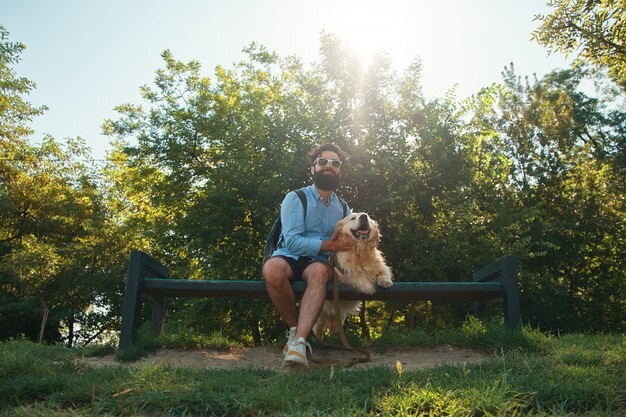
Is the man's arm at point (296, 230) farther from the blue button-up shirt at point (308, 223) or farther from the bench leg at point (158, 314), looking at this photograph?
the bench leg at point (158, 314)

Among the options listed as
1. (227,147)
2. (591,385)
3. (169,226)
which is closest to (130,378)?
(591,385)

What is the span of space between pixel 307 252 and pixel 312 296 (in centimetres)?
50

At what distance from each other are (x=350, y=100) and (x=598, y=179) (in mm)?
12045

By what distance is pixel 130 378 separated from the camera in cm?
329

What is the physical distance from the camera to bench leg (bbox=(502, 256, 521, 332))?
489 centimetres

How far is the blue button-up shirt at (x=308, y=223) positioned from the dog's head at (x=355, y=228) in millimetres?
191

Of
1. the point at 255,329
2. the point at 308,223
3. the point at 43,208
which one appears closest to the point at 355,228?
the point at 308,223

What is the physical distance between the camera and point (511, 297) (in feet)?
16.1

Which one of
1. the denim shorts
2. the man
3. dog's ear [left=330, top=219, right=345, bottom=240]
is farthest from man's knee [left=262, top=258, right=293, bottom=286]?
dog's ear [left=330, top=219, right=345, bottom=240]

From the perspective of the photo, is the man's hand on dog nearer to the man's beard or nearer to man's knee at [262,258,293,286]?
man's knee at [262,258,293,286]

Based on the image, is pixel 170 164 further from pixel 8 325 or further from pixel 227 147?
pixel 8 325

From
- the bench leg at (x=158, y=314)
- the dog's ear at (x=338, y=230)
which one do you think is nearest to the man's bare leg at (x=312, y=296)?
the dog's ear at (x=338, y=230)

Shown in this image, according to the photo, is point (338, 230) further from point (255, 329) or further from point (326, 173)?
point (255, 329)

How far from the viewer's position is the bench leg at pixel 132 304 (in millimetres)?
4832
